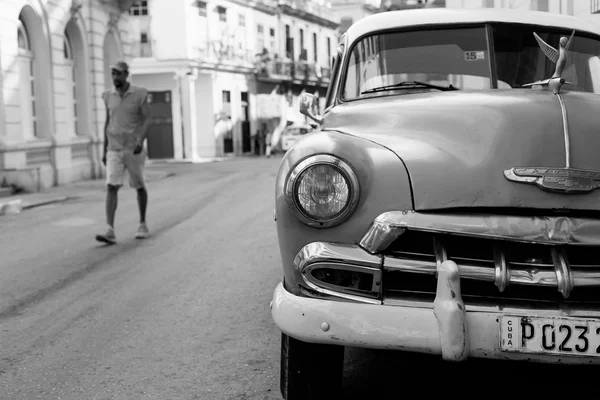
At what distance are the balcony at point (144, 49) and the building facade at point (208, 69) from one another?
0.05 meters

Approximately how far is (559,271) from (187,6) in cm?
3821

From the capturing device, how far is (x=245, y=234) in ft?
31.8

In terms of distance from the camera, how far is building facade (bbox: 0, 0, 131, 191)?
18250 mm

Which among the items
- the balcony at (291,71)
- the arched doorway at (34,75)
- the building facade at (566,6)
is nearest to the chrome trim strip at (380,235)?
the building facade at (566,6)

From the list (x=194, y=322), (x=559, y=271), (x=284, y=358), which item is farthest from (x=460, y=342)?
(x=194, y=322)

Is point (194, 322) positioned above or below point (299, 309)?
below

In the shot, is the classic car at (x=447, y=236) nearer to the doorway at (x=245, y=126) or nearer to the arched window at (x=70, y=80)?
the arched window at (x=70, y=80)

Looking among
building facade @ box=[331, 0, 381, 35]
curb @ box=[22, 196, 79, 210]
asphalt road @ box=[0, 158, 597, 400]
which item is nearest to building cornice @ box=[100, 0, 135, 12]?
curb @ box=[22, 196, 79, 210]

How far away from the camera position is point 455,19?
15.5ft

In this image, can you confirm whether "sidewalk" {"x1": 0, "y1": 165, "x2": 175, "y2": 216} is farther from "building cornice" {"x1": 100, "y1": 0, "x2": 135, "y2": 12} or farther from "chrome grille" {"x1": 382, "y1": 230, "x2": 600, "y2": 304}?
"chrome grille" {"x1": 382, "y1": 230, "x2": 600, "y2": 304}

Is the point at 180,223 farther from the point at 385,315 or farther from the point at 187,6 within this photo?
the point at 187,6

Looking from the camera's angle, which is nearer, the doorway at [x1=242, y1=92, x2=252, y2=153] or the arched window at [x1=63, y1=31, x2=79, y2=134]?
the arched window at [x1=63, y1=31, x2=79, y2=134]

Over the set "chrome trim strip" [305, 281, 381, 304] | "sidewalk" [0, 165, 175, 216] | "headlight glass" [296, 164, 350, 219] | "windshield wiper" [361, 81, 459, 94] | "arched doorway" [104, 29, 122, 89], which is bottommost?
"sidewalk" [0, 165, 175, 216]

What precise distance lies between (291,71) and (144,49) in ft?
44.2
